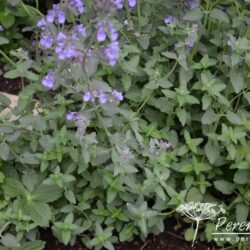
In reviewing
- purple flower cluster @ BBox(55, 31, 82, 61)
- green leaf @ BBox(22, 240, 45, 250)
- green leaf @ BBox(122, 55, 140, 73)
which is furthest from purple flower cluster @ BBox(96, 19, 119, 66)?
green leaf @ BBox(22, 240, 45, 250)

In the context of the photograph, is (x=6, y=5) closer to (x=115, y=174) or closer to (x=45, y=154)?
(x=45, y=154)

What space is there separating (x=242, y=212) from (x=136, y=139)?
728 mm

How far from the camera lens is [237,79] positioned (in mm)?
3061

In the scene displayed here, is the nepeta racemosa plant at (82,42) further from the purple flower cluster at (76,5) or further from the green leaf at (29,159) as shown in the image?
the green leaf at (29,159)

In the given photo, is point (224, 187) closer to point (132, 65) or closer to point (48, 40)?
point (132, 65)

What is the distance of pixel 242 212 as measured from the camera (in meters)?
3.10

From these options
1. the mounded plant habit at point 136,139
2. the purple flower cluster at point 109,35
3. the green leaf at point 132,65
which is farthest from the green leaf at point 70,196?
the purple flower cluster at point 109,35

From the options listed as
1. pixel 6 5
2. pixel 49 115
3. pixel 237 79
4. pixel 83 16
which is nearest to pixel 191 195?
pixel 237 79

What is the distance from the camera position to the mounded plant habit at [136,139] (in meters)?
2.96

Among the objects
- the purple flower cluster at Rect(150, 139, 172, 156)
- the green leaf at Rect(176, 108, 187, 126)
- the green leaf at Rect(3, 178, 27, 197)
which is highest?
the green leaf at Rect(176, 108, 187, 126)

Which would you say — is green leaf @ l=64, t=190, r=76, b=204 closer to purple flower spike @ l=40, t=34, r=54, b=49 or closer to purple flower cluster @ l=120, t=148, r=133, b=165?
purple flower cluster @ l=120, t=148, r=133, b=165

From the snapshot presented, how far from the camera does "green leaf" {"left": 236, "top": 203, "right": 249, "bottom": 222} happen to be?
3086 millimetres

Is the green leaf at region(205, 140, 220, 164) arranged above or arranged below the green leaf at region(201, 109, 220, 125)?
below

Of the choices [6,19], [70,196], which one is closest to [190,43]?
[70,196]
